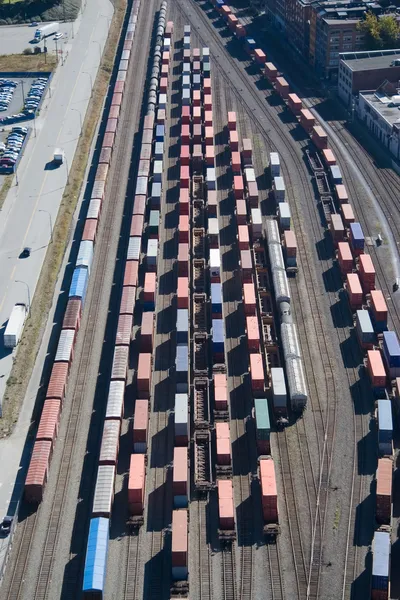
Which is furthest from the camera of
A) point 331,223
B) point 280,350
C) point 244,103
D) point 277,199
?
point 244,103

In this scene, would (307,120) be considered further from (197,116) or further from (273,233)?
(273,233)

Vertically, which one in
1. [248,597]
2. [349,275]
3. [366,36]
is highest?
[366,36]

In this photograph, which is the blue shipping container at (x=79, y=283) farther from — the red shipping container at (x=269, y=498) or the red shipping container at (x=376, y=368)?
the red shipping container at (x=269, y=498)

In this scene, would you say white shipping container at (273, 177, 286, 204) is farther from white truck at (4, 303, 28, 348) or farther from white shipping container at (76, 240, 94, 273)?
white truck at (4, 303, 28, 348)

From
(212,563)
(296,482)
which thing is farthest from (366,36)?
(212,563)

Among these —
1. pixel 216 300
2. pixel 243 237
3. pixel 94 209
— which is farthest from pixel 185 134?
pixel 216 300

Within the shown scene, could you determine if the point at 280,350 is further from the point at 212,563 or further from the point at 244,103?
the point at 244,103

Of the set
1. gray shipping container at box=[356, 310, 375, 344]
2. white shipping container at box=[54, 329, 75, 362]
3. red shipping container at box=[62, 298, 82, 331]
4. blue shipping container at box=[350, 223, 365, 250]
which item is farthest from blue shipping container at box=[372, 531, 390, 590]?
blue shipping container at box=[350, 223, 365, 250]
